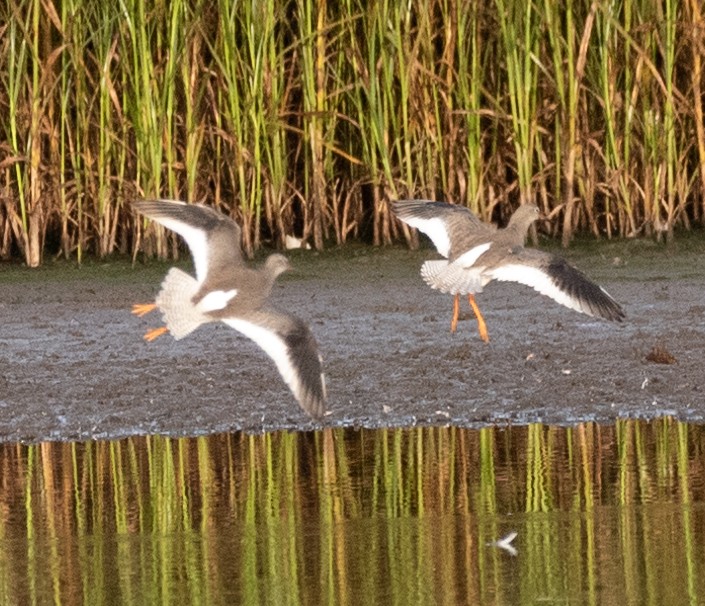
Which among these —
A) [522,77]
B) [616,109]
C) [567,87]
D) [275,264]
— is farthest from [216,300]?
[616,109]

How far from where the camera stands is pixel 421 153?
10977mm

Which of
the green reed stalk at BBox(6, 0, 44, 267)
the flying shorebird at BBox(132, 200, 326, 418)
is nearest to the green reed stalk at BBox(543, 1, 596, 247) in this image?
the green reed stalk at BBox(6, 0, 44, 267)

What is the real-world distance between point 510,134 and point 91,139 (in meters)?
2.59

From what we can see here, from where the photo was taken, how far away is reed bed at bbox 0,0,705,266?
10648mm

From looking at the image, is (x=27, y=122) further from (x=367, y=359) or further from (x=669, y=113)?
(x=669, y=113)

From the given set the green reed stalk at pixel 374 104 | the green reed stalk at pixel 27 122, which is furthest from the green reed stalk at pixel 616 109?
the green reed stalk at pixel 27 122

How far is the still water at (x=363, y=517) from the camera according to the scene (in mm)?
4672

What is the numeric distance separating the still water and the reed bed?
14.0 feet

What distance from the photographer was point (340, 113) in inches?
445

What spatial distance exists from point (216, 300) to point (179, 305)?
0.14 metres

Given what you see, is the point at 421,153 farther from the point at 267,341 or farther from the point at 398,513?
the point at 398,513

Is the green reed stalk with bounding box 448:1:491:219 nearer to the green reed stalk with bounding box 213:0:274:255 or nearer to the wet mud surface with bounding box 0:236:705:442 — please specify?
the wet mud surface with bounding box 0:236:705:442

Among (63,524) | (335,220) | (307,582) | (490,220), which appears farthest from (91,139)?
(307,582)

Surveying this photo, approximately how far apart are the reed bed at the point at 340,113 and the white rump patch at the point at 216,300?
12.5ft
